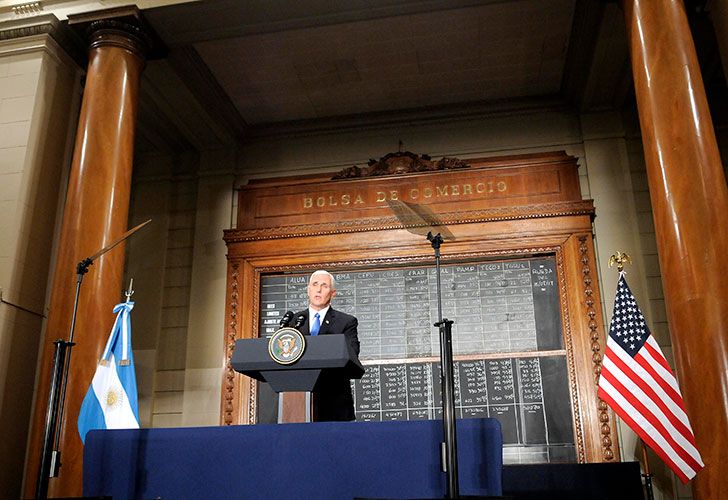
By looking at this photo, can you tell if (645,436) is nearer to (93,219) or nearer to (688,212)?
(688,212)

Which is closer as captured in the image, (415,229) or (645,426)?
(645,426)

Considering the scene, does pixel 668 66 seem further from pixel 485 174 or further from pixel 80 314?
pixel 80 314

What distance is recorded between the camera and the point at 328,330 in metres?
3.84

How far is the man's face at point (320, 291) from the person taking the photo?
3887 millimetres

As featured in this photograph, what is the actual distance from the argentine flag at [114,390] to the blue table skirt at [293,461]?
113cm

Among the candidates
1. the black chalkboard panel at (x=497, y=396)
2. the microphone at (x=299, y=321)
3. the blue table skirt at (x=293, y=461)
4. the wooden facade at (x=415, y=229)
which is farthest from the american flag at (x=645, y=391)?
the microphone at (x=299, y=321)

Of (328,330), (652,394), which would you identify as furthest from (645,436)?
(328,330)

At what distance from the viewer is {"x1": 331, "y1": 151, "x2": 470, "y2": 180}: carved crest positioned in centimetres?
620

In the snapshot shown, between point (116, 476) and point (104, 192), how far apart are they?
2199 mm

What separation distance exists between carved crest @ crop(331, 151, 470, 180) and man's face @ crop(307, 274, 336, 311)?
2.50 metres

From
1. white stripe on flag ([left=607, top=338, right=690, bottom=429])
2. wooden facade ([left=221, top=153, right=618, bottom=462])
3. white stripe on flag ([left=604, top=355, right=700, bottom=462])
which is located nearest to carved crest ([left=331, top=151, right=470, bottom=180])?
wooden facade ([left=221, top=153, right=618, bottom=462])

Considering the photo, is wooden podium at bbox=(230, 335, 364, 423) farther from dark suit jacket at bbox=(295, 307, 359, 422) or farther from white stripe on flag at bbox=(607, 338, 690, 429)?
white stripe on flag at bbox=(607, 338, 690, 429)

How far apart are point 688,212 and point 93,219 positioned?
345cm

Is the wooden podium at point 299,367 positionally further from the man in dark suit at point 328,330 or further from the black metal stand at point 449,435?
the black metal stand at point 449,435
